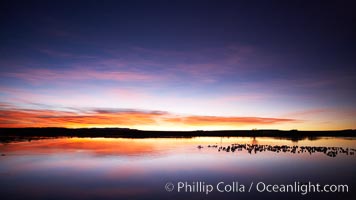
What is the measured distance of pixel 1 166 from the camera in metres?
21.1

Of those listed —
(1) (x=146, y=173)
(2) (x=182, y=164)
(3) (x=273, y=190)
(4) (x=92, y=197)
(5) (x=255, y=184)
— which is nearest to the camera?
(4) (x=92, y=197)

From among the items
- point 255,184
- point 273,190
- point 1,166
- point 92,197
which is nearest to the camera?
point 92,197

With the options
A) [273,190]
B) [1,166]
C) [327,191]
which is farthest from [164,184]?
[1,166]

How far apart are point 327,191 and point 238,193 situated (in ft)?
13.2

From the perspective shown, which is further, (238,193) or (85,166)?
(85,166)

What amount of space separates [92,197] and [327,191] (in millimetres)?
10410

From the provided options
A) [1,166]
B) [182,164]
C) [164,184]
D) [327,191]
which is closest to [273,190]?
[327,191]

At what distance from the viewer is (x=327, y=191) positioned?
13406mm

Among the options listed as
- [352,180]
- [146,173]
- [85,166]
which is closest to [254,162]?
[352,180]

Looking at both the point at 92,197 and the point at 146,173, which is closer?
the point at 92,197

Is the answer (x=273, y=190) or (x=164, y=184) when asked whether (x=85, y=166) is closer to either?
(x=164, y=184)

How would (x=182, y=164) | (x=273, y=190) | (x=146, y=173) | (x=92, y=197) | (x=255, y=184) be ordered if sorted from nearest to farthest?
(x=92, y=197) < (x=273, y=190) < (x=255, y=184) < (x=146, y=173) < (x=182, y=164)

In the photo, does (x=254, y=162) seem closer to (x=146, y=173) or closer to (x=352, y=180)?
(x=352, y=180)

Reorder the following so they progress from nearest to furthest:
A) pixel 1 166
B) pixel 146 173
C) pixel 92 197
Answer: pixel 92 197 → pixel 146 173 → pixel 1 166
